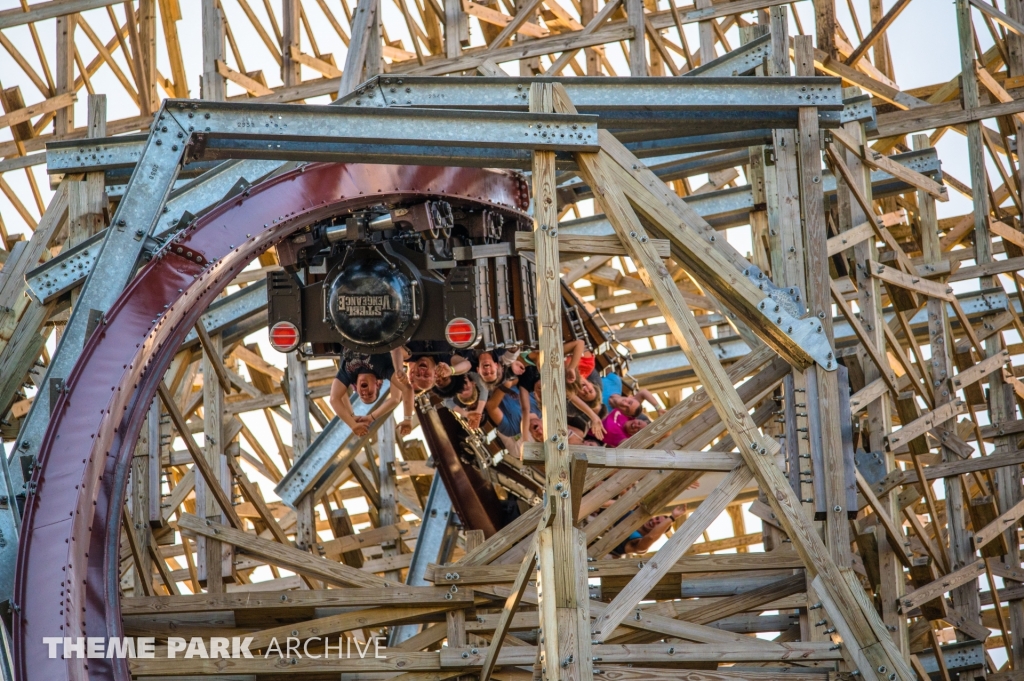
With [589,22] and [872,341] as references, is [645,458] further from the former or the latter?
[589,22]

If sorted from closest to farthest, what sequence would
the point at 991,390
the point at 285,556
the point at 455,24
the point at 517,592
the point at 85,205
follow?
the point at 517,592, the point at 85,205, the point at 285,556, the point at 991,390, the point at 455,24

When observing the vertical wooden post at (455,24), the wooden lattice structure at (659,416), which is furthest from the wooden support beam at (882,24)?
the vertical wooden post at (455,24)

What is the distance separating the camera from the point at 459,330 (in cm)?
1312

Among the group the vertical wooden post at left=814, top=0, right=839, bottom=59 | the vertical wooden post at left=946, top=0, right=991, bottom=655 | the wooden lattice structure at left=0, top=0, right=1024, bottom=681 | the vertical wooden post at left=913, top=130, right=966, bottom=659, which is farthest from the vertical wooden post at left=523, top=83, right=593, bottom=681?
the vertical wooden post at left=814, top=0, right=839, bottom=59

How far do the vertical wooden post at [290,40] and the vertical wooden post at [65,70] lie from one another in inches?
117

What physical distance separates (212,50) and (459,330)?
23.1ft

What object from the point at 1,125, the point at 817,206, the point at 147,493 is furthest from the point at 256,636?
the point at 1,125

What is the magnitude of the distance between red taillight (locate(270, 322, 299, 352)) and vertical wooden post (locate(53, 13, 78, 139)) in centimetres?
902

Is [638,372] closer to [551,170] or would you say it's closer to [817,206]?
[817,206]

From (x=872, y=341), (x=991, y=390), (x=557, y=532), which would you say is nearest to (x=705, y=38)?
(x=991, y=390)

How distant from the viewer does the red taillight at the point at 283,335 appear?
43.4 ft

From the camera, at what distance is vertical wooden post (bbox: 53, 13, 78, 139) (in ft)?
68.2

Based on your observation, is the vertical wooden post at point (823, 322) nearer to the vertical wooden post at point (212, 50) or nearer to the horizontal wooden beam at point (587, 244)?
the horizontal wooden beam at point (587, 244)

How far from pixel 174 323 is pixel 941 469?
22.6 ft
